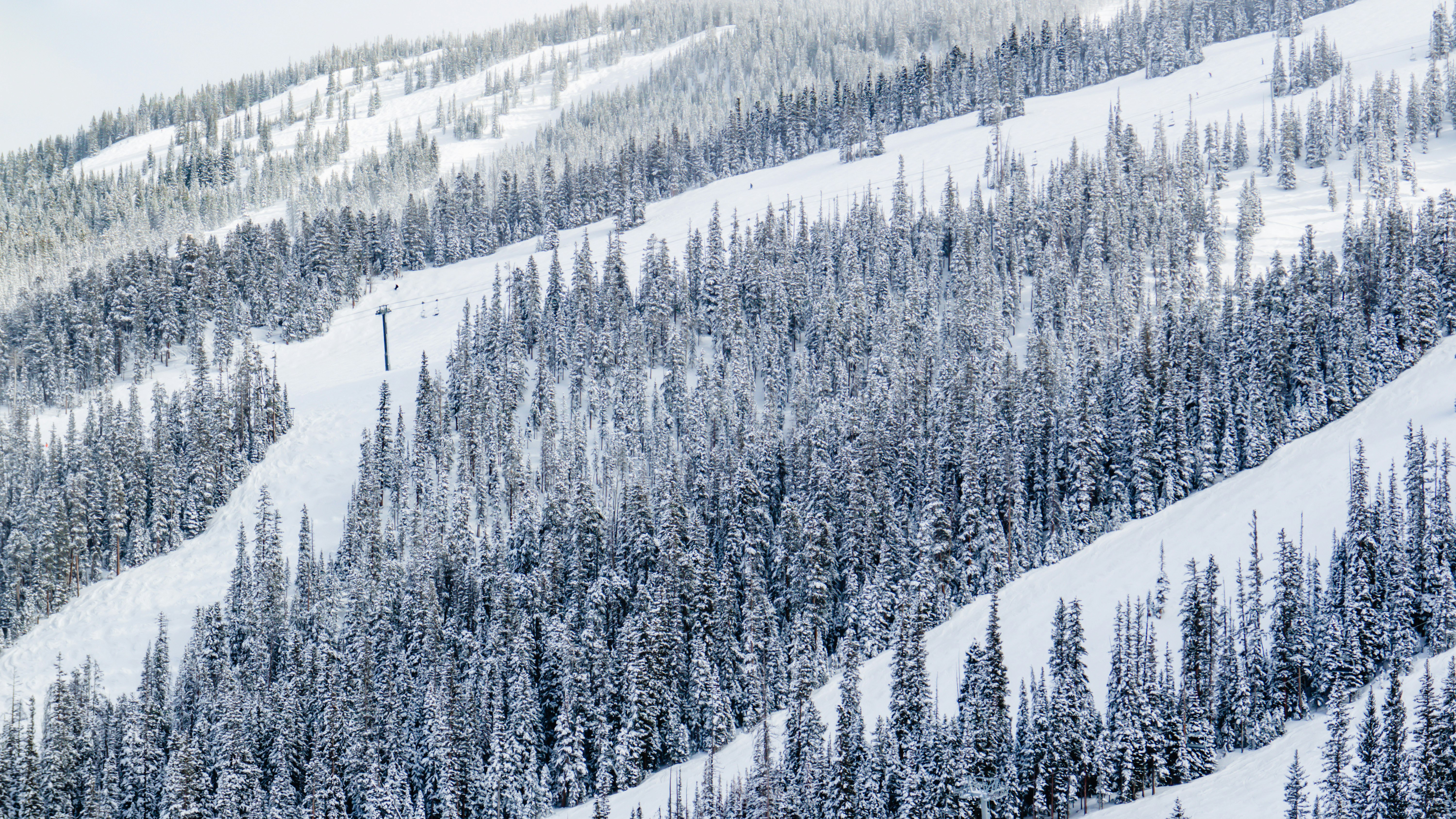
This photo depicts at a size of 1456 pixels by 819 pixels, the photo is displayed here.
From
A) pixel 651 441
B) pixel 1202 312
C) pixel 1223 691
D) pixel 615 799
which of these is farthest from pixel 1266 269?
pixel 615 799

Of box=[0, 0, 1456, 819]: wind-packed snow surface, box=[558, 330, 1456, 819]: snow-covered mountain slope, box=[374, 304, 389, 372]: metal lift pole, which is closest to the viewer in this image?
box=[558, 330, 1456, 819]: snow-covered mountain slope

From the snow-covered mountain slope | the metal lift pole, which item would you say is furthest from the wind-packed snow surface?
the metal lift pole

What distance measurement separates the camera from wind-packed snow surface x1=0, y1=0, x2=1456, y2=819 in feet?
237

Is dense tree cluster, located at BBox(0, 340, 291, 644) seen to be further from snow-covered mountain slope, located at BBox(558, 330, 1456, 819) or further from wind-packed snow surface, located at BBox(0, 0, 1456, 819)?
snow-covered mountain slope, located at BBox(558, 330, 1456, 819)

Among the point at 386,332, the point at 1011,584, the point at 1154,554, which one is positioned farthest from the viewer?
the point at 386,332

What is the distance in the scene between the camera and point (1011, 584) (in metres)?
84.6

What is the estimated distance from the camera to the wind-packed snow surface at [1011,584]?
237 ft

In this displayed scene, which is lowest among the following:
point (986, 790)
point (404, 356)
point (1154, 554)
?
point (404, 356)

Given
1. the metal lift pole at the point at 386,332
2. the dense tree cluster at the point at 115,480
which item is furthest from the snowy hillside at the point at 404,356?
the dense tree cluster at the point at 115,480

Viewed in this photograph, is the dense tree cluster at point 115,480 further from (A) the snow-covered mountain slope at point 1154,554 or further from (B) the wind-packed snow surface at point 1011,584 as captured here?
(A) the snow-covered mountain slope at point 1154,554

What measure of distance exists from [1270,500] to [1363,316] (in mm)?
34113

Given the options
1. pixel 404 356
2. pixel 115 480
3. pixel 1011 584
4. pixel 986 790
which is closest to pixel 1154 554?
pixel 1011 584

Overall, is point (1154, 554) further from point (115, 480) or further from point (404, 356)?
point (404, 356)

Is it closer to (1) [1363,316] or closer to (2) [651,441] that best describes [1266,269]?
(1) [1363,316]
